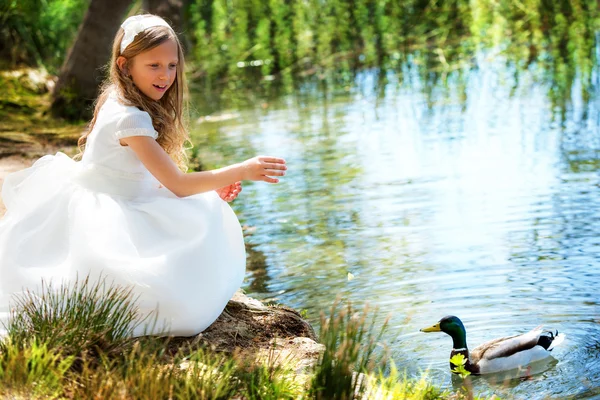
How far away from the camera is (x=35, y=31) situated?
41.3 feet

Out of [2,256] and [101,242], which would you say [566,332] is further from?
[2,256]

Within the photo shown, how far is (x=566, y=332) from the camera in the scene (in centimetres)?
465

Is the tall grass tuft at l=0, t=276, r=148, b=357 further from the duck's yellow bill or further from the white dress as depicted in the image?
the duck's yellow bill

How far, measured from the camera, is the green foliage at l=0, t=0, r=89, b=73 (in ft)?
38.0

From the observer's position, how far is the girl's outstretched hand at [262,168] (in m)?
3.67

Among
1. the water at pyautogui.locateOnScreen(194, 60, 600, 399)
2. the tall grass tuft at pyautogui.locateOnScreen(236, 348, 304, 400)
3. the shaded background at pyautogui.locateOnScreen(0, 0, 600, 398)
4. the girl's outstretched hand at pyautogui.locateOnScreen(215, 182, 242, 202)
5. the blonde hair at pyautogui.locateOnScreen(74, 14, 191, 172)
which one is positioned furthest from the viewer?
the shaded background at pyautogui.locateOnScreen(0, 0, 600, 398)

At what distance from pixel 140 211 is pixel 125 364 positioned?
903 millimetres

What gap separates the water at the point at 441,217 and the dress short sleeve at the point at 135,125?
1.61m

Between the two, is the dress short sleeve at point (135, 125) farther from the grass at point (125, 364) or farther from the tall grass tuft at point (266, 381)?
the tall grass tuft at point (266, 381)

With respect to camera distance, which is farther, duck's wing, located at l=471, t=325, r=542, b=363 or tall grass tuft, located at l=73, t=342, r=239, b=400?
duck's wing, located at l=471, t=325, r=542, b=363

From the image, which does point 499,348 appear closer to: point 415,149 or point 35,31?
point 415,149

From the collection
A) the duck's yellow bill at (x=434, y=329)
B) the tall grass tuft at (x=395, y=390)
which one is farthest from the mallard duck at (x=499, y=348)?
the tall grass tuft at (x=395, y=390)

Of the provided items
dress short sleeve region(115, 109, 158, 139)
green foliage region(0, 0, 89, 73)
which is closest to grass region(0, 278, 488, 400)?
dress short sleeve region(115, 109, 158, 139)

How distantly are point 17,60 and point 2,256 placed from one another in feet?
26.9
